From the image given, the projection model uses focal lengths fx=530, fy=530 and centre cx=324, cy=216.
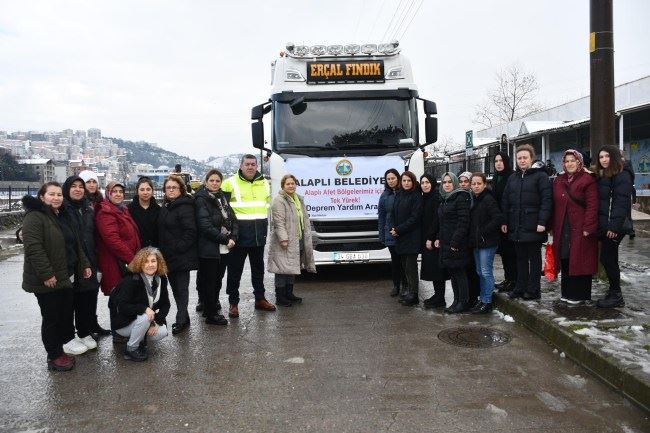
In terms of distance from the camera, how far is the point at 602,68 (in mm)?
7008

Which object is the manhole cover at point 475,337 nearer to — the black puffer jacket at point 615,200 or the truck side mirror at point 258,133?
the black puffer jacket at point 615,200

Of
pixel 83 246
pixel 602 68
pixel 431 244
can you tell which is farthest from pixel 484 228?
pixel 83 246

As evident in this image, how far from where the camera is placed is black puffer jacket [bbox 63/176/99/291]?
4.98m

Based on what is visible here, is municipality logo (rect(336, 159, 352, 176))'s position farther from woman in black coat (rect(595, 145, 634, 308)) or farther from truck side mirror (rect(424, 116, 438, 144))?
woman in black coat (rect(595, 145, 634, 308))

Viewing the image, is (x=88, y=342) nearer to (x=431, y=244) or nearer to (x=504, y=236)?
(x=431, y=244)

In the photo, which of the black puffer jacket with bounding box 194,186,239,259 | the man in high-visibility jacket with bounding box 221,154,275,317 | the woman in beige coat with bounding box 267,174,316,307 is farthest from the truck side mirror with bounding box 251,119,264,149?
the black puffer jacket with bounding box 194,186,239,259

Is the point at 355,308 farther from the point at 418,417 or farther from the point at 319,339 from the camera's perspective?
the point at 418,417

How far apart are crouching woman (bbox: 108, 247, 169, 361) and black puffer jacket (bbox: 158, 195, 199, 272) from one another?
2.09 feet

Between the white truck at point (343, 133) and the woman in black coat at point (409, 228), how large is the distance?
3.73 feet

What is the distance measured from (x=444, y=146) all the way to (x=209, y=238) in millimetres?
56592

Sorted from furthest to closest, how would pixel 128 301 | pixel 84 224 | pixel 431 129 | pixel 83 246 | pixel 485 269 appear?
pixel 431 129 < pixel 485 269 < pixel 84 224 < pixel 83 246 < pixel 128 301

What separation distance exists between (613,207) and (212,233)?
424cm

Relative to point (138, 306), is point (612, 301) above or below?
below

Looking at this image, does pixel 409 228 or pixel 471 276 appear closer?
pixel 471 276
